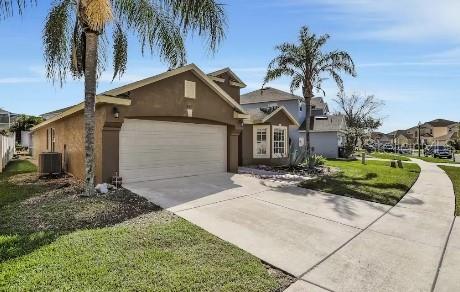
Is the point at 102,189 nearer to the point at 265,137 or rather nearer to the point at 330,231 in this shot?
the point at 330,231

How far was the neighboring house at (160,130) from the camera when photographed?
9695mm

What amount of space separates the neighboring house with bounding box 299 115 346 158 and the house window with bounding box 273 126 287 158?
1217 cm

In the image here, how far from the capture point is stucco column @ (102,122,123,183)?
9570 millimetres

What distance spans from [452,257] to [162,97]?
946 centimetres

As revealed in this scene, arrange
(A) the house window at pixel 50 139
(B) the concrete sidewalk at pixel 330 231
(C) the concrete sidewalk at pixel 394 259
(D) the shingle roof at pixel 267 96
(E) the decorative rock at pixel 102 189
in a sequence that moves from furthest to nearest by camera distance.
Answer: (D) the shingle roof at pixel 267 96 < (A) the house window at pixel 50 139 < (E) the decorative rock at pixel 102 189 < (B) the concrete sidewalk at pixel 330 231 < (C) the concrete sidewalk at pixel 394 259

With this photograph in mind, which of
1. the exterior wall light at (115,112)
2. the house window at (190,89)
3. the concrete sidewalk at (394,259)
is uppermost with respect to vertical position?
the house window at (190,89)

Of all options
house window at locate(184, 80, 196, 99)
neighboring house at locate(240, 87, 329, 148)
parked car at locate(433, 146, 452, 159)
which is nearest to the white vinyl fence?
house window at locate(184, 80, 196, 99)

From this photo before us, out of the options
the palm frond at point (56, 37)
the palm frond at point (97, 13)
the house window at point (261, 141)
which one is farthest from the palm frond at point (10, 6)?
the house window at point (261, 141)

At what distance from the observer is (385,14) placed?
10.8 meters

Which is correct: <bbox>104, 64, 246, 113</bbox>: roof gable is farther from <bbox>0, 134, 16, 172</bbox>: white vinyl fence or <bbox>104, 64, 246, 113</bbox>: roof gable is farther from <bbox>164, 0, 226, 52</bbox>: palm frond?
<bbox>0, 134, 16, 172</bbox>: white vinyl fence

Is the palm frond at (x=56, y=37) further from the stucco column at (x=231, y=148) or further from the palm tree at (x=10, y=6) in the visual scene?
the stucco column at (x=231, y=148)

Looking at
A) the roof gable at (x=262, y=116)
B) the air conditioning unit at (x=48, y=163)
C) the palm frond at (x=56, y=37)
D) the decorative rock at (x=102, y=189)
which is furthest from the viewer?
the roof gable at (x=262, y=116)

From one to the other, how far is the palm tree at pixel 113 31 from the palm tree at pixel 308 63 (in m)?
8.94

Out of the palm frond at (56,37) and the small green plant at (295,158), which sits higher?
the palm frond at (56,37)
